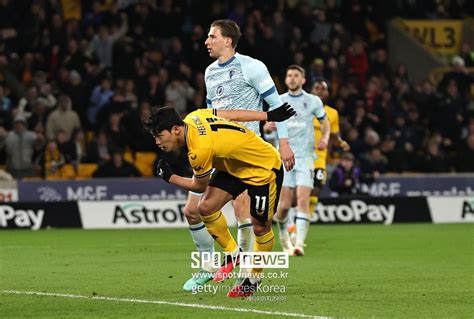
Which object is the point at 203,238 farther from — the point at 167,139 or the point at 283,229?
the point at 283,229

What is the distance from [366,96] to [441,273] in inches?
587

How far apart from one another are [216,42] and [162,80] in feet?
47.2

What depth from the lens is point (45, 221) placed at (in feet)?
71.6

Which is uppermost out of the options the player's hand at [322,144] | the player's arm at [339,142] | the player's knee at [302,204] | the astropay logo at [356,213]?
the player's hand at [322,144]

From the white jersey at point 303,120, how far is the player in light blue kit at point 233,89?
15.2 feet

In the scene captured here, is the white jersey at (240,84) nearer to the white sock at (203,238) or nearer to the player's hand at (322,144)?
the white sock at (203,238)

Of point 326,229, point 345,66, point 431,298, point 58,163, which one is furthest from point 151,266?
point 345,66

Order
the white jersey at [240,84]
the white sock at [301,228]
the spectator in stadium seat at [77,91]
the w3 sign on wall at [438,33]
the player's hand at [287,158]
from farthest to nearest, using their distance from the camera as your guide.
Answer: the w3 sign on wall at [438,33] → the spectator in stadium seat at [77,91] → the white sock at [301,228] → the white jersey at [240,84] → the player's hand at [287,158]

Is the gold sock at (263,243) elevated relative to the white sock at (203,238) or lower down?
elevated

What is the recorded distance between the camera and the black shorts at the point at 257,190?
32.1 feet

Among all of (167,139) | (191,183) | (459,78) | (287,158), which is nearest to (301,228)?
(287,158)

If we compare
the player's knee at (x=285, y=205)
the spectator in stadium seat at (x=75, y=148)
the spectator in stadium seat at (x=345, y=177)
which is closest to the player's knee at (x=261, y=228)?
the player's knee at (x=285, y=205)

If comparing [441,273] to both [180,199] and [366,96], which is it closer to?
[180,199]

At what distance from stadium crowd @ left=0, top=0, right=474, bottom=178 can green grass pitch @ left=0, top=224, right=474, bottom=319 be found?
4.71 m
